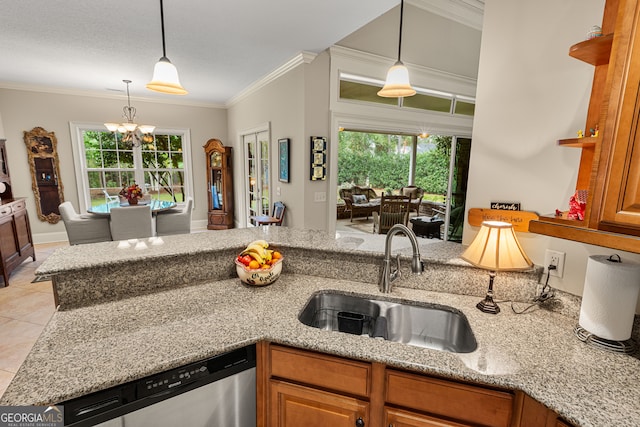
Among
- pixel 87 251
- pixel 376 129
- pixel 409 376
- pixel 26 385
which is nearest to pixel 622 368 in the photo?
pixel 409 376

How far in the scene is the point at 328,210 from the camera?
12.2ft

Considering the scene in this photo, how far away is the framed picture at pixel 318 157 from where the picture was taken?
3453mm

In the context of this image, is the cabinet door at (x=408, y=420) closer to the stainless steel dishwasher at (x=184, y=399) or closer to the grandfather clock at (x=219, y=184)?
the stainless steel dishwasher at (x=184, y=399)

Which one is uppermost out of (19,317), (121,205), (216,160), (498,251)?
(216,160)

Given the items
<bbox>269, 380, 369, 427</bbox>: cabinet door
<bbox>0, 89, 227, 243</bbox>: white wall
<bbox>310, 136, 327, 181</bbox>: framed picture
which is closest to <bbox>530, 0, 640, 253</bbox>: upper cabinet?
<bbox>269, 380, 369, 427</bbox>: cabinet door

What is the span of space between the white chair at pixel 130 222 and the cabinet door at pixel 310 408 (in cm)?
335

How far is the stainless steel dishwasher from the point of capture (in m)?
0.91

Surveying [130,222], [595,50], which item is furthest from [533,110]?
[130,222]

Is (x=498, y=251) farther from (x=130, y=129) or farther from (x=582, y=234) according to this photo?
(x=130, y=129)

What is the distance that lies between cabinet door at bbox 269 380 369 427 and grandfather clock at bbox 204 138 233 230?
5424mm

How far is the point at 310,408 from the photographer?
1159 mm

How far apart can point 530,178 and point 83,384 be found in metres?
1.96

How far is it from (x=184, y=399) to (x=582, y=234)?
4.81 feet

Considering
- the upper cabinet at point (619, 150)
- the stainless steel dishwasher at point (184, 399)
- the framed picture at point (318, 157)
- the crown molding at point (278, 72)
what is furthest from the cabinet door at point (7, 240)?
the upper cabinet at point (619, 150)
